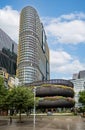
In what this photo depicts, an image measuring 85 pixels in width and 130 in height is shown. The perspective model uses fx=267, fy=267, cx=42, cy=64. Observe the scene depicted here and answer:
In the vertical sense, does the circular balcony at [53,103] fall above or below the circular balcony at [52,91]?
below

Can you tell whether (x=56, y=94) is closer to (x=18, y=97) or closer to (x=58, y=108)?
(x=58, y=108)

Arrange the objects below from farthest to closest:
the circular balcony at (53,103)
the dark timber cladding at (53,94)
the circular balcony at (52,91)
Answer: the circular balcony at (52,91), the dark timber cladding at (53,94), the circular balcony at (53,103)

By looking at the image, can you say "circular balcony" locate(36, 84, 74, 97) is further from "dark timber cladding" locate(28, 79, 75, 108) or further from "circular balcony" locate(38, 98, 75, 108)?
"circular balcony" locate(38, 98, 75, 108)

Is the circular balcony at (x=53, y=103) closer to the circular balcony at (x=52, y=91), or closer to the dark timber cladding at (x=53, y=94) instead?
the dark timber cladding at (x=53, y=94)

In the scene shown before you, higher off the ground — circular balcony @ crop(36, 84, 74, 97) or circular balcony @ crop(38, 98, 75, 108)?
circular balcony @ crop(36, 84, 74, 97)

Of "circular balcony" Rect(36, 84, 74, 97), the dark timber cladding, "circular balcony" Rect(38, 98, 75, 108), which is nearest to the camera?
"circular balcony" Rect(38, 98, 75, 108)

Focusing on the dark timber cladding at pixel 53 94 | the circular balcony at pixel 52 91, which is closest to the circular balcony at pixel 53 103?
the dark timber cladding at pixel 53 94

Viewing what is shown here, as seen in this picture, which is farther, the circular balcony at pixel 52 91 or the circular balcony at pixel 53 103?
the circular balcony at pixel 52 91

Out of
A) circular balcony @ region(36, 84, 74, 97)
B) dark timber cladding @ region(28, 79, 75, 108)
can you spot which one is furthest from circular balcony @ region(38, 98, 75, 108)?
circular balcony @ region(36, 84, 74, 97)

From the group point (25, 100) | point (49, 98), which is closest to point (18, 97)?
point (25, 100)

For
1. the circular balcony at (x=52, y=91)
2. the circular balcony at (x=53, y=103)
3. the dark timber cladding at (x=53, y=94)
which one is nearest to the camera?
the circular balcony at (x=53, y=103)

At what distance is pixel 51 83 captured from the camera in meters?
197

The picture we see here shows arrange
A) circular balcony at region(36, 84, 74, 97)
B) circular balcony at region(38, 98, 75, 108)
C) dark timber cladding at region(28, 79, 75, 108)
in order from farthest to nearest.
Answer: circular balcony at region(36, 84, 74, 97) → dark timber cladding at region(28, 79, 75, 108) → circular balcony at region(38, 98, 75, 108)

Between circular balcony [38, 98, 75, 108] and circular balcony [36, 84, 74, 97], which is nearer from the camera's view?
circular balcony [38, 98, 75, 108]
